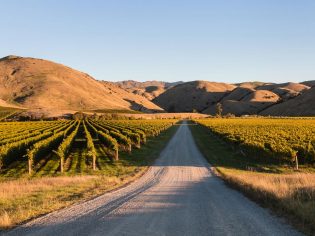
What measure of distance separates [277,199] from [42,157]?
30.4 metres

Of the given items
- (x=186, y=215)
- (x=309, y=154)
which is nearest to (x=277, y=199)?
(x=186, y=215)

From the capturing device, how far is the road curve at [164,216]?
36.9 feet

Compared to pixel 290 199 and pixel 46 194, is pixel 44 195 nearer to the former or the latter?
pixel 46 194

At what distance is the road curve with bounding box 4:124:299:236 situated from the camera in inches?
443

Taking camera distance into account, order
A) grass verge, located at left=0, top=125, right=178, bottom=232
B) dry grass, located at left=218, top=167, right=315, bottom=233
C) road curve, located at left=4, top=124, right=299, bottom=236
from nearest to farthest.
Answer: road curve, located at left=4, top=124, right=299, bottom=236 < dry grass, located at left=218, top=167, right=315, bottom=233 < grass verge, located at left=0, top=125, right=178, bottom=232

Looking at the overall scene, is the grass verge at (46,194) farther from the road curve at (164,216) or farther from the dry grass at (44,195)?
the road curve at (164,216)

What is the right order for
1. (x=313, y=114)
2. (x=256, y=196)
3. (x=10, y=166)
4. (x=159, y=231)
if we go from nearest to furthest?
(x=159, y=231) → (x=256, y=196) → (x=10, y=166) → (x=313, y=114)

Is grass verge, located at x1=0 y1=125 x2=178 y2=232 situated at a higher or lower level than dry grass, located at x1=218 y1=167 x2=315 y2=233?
lower

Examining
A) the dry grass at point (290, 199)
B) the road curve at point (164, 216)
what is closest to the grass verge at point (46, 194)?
the road curve at point (164, 216)

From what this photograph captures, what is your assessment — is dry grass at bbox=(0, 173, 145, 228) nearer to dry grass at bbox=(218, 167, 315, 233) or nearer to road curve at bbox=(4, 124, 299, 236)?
road curve at bbox=(4, 124, 299, 236)

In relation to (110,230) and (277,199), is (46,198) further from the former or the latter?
(277,199)

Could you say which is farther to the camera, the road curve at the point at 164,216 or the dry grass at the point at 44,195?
the dry grass at the point at 44,195

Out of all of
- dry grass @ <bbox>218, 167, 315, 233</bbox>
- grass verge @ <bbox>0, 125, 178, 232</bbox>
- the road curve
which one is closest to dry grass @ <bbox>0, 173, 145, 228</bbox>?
grass verge @ <bbox>0, 125, 178, 232</bbox>

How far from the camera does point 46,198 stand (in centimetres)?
1866
